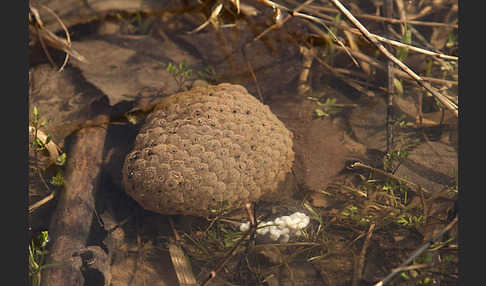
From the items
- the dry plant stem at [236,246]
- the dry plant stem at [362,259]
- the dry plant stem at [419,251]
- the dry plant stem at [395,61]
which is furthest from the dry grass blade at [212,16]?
the dry plant stem at [419,251]

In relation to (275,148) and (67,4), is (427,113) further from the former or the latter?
(67,4)

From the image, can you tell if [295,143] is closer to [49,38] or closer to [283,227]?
[283,227]

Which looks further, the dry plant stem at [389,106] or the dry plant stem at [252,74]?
the dry plant stem at [252,74]

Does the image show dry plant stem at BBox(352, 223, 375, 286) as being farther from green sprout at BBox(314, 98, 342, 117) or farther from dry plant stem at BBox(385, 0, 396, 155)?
green sprout at BBox(314, 98, 342, 117)

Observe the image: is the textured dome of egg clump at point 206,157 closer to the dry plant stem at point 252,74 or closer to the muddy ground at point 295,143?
the muddy ground at point 295,143

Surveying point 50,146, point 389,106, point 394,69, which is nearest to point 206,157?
point 50,146

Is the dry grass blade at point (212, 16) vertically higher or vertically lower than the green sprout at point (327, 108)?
higher
